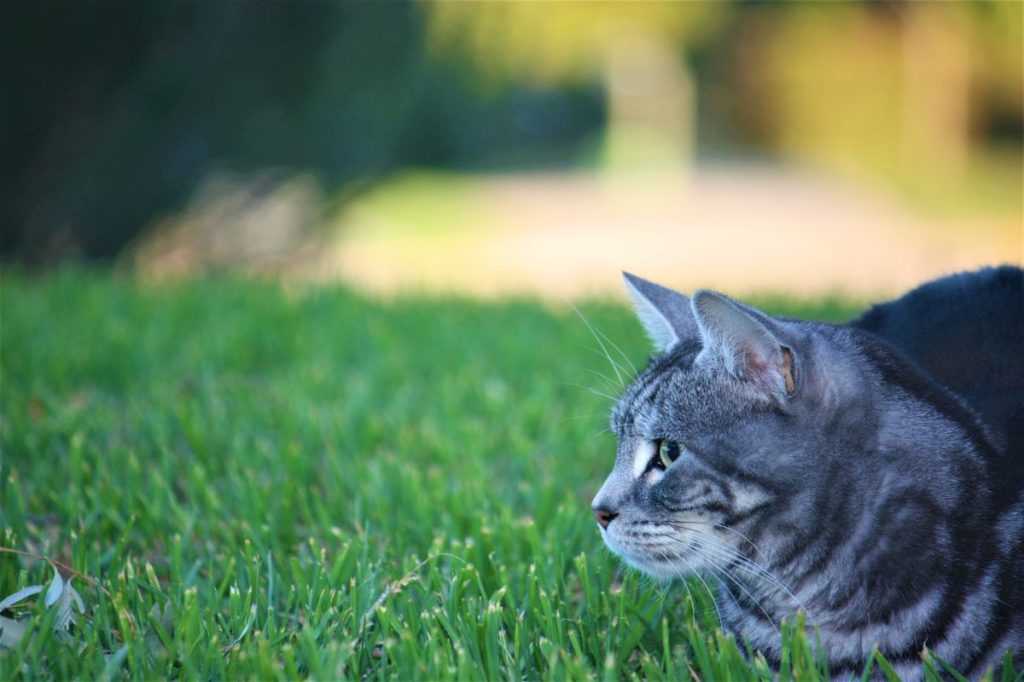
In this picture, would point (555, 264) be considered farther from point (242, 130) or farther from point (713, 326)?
point (713, 326)

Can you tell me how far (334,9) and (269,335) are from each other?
3033 mm

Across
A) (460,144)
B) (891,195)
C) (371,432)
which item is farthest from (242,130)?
(891,195)

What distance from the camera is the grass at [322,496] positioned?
197 centimetres

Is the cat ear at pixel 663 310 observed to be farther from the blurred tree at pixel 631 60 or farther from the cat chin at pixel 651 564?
the blurred tree at pixel 631 60

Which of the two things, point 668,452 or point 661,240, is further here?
point 661,240

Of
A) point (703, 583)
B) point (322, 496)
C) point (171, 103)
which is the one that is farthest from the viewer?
point (171, 103)

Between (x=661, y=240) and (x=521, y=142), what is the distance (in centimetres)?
1363

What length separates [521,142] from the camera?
26375 mm

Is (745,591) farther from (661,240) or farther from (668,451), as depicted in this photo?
(661,240)

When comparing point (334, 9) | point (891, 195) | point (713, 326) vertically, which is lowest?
point (891, 195)

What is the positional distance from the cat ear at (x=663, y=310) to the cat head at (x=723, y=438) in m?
0.12

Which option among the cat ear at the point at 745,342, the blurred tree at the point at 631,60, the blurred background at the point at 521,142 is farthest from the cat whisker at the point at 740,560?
the blurred tree at the point at 631,60

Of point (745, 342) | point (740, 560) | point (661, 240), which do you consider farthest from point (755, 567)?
point (661, 240)

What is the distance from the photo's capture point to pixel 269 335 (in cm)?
468
